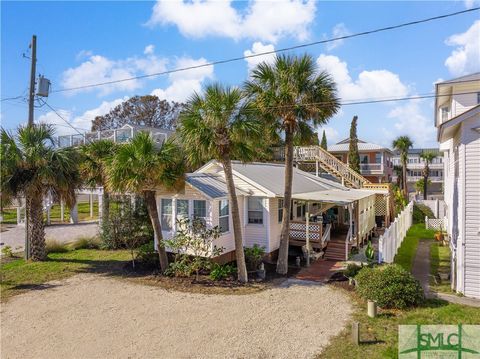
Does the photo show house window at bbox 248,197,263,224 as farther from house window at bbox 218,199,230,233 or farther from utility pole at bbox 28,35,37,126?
utility pole at bbox 28,35,37,126

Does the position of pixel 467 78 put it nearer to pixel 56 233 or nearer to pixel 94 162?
pixel 94 162

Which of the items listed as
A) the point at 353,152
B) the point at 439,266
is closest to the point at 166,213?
the point at 439,266

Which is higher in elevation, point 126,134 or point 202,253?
point 126,134

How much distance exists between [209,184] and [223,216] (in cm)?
157

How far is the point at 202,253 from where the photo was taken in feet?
46.9

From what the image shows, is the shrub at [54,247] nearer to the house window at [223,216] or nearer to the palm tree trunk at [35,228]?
the palm tree trunk at [35,228]

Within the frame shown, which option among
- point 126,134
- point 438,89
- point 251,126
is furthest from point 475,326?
point 126,134

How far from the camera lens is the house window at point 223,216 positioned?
1534 centimetres

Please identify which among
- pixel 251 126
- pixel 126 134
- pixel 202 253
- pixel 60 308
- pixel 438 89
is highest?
pixel 438 89

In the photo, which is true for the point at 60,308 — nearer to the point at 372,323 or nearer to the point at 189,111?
the point at 189,111

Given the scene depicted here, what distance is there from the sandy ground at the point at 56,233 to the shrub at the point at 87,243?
63.3 inches

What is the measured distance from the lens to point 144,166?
41.5 feet

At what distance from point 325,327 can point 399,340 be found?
6.08 feet

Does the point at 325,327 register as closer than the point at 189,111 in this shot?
Yes
